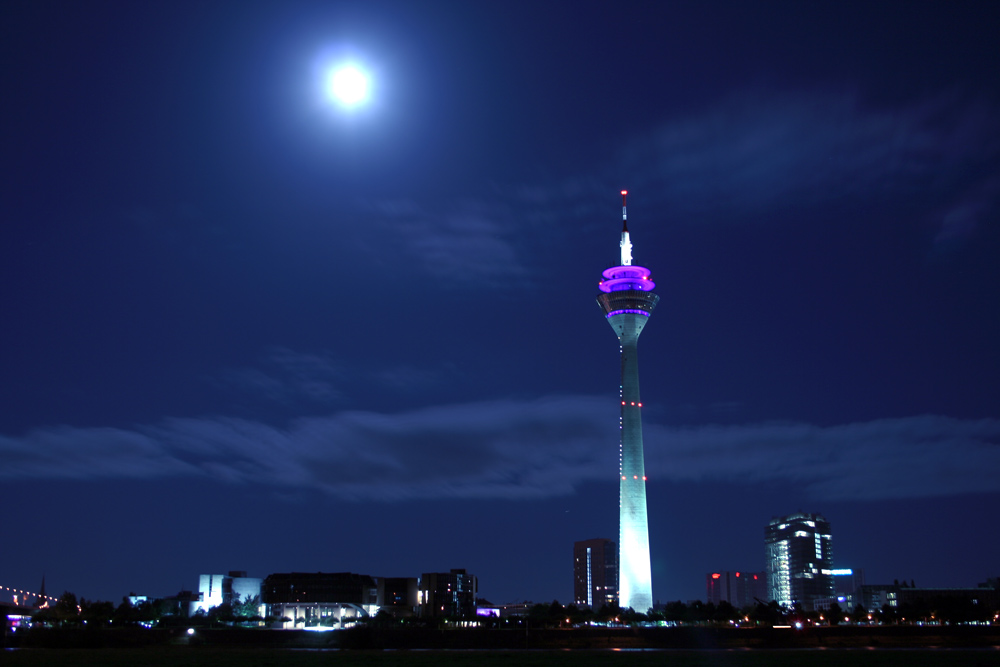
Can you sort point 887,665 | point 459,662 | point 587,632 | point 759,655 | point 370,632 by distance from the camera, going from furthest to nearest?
point 587,632, point 370,632, point 759,655, point 459,662, point 887,665

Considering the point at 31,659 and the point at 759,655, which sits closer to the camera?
the point at 31,659

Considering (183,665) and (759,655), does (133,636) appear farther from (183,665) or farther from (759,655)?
(759,655)

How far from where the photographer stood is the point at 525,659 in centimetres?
10388

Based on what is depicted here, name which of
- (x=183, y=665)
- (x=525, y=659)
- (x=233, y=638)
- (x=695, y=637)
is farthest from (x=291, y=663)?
(x=695, y=637)

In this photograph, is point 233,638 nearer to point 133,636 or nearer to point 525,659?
point 133,636

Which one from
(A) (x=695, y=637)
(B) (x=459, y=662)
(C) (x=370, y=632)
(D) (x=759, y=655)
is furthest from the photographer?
(A) (x=695, y=637)

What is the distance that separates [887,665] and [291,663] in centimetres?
5750

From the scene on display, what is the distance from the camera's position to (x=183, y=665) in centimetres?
9406

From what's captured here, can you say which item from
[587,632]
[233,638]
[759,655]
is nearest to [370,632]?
[233,638]

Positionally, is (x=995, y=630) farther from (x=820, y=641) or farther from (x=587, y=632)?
(x=587, y=632)

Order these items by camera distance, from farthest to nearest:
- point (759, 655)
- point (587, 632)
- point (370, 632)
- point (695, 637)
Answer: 1. point (587, 632)
2. point (695, 637)
3. point (370, 632)
4. point (759, 655)

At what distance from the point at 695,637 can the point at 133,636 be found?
319 ft

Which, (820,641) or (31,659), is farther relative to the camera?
(820,641)

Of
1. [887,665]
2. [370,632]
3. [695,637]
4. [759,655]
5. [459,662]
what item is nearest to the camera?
[887,665]
